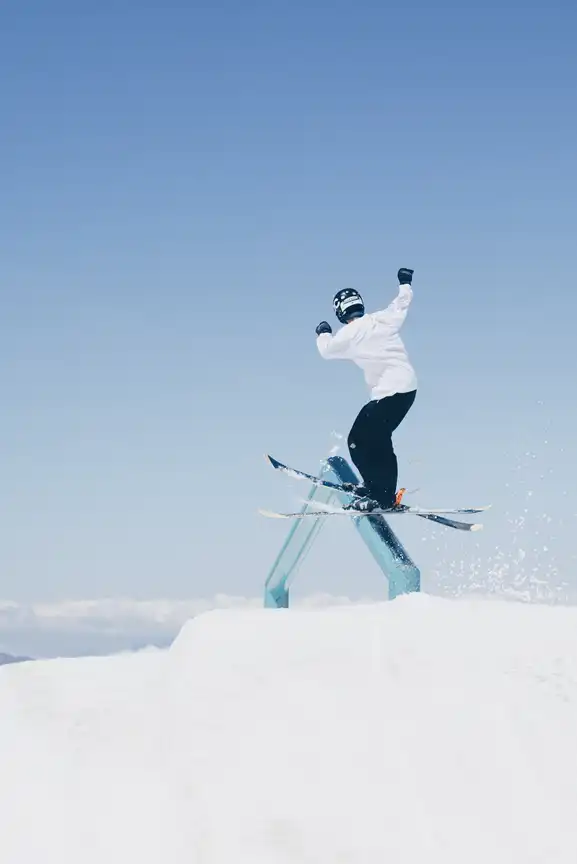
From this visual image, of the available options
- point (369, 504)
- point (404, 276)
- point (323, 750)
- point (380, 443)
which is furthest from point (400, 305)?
point (323, 750)

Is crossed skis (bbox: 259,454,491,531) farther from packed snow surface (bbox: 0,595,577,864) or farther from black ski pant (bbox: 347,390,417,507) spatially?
packed snow surface (bbox: 0,595,577,864)

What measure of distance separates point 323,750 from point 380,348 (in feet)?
20.1

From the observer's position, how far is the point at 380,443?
39.5 feet

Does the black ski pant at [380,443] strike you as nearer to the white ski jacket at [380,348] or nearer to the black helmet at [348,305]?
the white ski jacket at [380,348]

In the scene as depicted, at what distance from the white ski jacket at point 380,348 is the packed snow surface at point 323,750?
11.6 ft

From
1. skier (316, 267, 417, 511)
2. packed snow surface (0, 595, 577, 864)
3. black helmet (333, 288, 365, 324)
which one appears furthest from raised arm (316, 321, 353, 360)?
packed snow surface (0, 595, 577, 864)

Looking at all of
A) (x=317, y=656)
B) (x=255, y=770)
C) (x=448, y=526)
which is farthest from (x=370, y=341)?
(x=255, y=770)

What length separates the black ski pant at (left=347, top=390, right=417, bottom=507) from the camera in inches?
474

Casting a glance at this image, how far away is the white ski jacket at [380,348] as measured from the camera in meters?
12.1

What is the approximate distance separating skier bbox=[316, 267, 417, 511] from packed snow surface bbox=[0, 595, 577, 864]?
278 cm

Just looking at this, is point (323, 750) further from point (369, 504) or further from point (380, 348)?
point (380, 348)

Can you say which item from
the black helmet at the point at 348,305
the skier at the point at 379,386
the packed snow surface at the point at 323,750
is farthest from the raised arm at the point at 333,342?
the packed snow surface at the point at 323,750

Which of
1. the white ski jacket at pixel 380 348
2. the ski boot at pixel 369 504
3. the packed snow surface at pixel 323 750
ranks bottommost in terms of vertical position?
the packed snow surface at pixel 323 750

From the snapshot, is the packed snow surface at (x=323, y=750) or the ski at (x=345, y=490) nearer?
the packed snow surface at (x=323, y=750)
